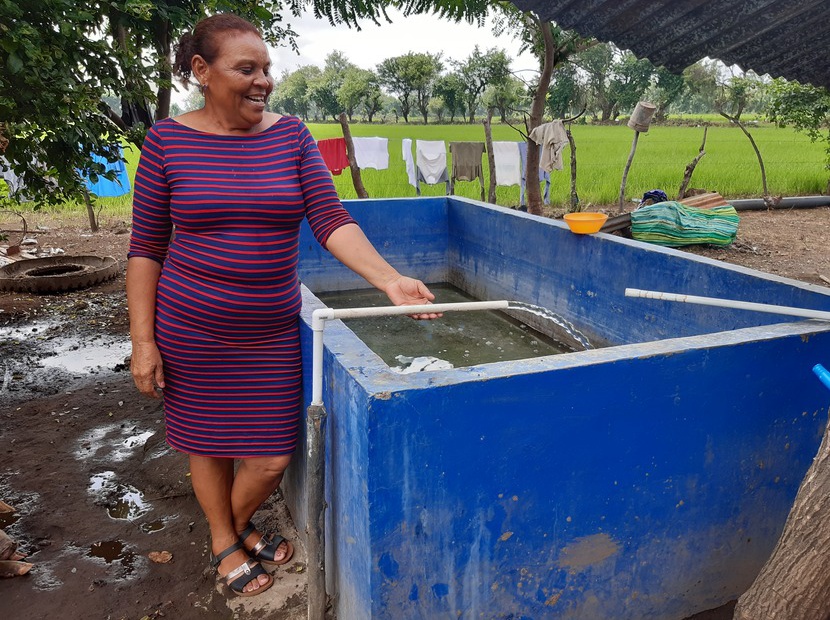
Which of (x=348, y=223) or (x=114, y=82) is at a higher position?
(x=114, y=82)

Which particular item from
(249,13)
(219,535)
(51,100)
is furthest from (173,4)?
(219,535)

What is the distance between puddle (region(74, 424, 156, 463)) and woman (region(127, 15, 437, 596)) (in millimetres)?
1329

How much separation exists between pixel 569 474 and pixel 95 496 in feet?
7.47

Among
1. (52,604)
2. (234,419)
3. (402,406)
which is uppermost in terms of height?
(402,406)

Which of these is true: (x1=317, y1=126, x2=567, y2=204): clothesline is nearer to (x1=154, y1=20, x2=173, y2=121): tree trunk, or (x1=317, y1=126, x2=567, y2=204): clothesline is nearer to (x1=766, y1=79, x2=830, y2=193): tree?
(x1=154, y1=20, x2=173, y2=121): tree trunk

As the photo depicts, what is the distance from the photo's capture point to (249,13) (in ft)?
16.9

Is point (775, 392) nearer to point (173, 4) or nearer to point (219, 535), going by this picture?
point (219, 535)

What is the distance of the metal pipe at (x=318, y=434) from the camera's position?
1.67 meters

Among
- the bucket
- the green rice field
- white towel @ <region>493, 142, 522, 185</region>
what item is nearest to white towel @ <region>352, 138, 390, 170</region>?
the green rice field

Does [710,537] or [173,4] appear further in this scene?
[173,4]

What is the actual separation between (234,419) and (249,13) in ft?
13.7

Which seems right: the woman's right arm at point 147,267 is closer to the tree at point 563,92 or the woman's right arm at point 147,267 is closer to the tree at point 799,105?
the tree at point 799,105

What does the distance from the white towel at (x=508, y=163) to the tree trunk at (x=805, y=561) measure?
901 cm

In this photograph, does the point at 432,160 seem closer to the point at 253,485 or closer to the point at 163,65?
the point at 163,65
